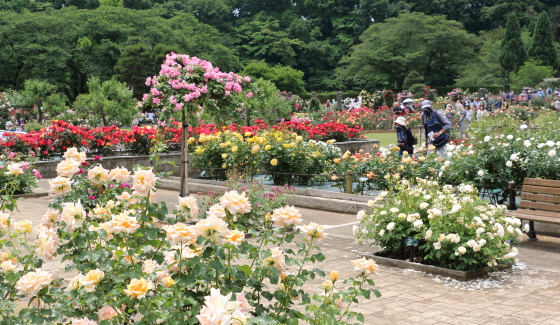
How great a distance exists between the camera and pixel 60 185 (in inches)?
139

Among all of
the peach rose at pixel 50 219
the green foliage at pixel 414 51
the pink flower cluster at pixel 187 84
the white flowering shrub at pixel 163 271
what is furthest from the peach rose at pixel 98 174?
the green foliage at pixel 414 51

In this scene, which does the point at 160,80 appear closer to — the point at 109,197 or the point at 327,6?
the point at 109,197

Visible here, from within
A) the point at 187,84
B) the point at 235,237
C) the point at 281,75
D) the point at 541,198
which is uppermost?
the point at 281,75

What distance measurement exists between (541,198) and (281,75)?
1963 inches

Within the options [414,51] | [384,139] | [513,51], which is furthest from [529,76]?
[384,139]

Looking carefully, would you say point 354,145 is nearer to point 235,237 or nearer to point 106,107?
point 106,107

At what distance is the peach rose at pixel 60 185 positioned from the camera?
138 inches

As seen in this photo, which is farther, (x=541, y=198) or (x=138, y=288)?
(x=541, y=198)

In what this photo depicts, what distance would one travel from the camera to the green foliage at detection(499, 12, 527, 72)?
51.2 metres

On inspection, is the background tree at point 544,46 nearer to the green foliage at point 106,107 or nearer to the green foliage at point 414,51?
the green foliage at point 414,51

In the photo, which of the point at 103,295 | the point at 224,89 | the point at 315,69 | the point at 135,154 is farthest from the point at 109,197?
the point at 315,69

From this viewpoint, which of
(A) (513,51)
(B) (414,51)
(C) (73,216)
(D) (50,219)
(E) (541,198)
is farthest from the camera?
(B) (414,51)

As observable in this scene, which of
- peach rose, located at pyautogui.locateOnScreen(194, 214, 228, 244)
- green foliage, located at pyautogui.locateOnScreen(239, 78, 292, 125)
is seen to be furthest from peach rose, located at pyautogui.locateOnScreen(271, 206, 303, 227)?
green foliage, located at pyautogui.locateOnScreen(239, 78, 292, 125)

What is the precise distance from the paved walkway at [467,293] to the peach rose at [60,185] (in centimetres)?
266
